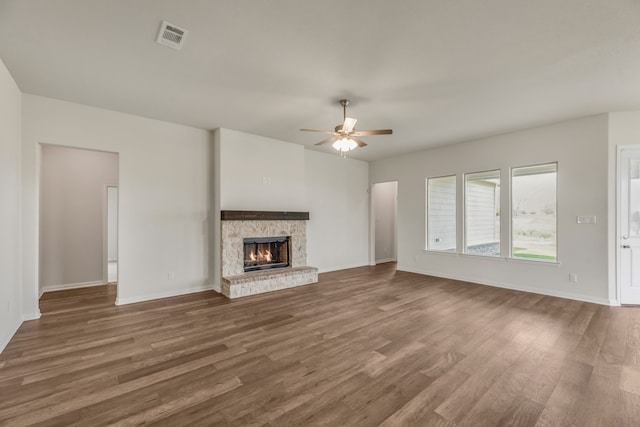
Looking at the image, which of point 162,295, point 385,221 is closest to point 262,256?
point 162,295

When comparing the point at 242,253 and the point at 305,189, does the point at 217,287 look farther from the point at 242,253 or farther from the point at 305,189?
the point at 305,189

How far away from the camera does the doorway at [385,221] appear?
834 cm

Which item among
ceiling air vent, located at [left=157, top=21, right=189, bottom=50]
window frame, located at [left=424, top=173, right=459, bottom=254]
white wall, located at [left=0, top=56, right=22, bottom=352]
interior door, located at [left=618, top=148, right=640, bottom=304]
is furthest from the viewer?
window frame, located at [left=424, top=173, right=459, bottom=254]

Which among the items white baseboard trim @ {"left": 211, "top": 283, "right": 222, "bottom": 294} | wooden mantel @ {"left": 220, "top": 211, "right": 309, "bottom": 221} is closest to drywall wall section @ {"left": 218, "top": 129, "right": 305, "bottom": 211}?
wooden mantel @ {"left": 220, "top": 211, "right": 309, "bottom": 221}

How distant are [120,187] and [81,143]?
2.46 feet

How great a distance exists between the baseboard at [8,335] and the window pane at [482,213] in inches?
273

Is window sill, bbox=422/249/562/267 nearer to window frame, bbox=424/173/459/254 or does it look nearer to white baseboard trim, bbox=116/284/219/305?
window frame, bbox=424/173/459/254

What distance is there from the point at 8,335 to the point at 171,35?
3.51 metres

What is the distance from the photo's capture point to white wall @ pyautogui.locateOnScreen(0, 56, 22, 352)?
2.93 meters

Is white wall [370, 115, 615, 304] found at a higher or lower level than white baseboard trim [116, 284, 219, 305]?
higher

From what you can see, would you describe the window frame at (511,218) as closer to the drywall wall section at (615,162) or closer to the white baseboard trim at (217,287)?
the drywall wall section at (615,162)

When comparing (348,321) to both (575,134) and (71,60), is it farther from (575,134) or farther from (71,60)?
(575,134)

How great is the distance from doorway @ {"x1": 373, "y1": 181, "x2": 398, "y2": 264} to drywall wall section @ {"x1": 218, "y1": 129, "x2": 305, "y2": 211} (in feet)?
9.53

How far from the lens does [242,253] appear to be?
5137 millimetres
